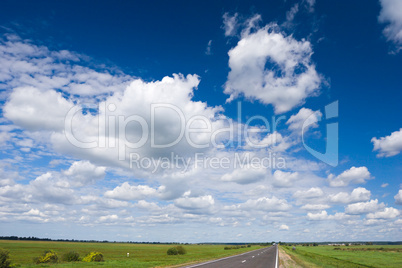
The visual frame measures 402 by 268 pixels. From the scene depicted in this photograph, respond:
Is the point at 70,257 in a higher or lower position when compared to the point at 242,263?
lower

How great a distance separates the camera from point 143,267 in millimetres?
23906

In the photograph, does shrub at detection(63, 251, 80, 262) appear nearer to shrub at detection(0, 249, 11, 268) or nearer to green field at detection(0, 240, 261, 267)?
green field at detection(0, 240, 261, 267)

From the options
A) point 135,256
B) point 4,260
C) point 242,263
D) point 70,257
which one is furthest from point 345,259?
point 4,260

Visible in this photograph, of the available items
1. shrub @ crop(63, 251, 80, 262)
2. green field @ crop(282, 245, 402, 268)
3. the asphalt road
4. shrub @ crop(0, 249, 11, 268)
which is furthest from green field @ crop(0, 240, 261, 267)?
green field @ crop(282, 245, 402, 268)

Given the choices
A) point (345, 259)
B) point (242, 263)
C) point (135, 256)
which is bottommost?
point (135, 256)

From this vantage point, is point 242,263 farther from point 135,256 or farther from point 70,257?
point 135,256

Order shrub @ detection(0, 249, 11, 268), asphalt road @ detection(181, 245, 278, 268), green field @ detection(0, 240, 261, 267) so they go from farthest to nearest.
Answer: green field @ detection(0, 240, 261, 267) → asphalt road @ detection(181, 245, 278, 268) → shrub @ detection(0, 249, 11, 268)

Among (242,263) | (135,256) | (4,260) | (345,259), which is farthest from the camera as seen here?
(135,256)

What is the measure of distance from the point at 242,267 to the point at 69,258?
2102cm

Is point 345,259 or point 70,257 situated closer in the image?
point 70,257

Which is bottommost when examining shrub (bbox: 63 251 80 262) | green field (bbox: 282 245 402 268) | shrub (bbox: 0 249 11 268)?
green field (bbox: 282 245 402 268)

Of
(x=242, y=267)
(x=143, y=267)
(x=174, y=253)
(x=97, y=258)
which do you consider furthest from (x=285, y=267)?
(x=174, y=253)

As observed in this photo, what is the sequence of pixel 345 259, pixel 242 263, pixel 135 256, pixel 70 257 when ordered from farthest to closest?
pixel 135 256 → pixel 345 259 → pixel 70 257 → pixel 242 263

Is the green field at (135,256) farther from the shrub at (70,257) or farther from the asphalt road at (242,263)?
the shrub at (70,257)
